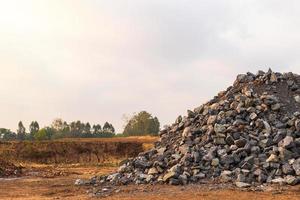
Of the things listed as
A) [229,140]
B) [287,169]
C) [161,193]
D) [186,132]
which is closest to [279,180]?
[287,169]

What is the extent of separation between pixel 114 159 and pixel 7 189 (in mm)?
26215

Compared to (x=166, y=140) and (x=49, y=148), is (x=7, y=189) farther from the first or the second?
(x=49, y=148)

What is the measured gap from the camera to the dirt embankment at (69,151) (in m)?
43.7

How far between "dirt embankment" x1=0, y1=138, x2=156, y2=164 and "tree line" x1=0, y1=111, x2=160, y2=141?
3565 cm

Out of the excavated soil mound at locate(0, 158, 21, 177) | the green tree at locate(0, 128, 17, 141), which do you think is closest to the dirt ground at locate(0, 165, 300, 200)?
the excavated soil mound at locate(0, 158, 21, 177)

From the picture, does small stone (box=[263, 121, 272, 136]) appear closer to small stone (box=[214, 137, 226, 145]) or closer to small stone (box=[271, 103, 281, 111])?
small stone (box=[271, 103, 281, 111])

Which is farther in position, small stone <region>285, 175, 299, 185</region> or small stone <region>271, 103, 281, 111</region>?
small stone <region>271, 103, 281, 111</region>

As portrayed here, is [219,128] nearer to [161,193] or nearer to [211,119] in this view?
[211,119]

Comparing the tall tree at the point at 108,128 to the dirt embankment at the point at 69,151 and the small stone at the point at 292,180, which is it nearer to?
the dirt embankment at the point at 69,151

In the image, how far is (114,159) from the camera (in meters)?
46.0

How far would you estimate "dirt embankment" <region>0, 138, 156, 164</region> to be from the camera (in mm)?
43656

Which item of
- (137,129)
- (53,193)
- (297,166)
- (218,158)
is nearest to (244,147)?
(218,158)

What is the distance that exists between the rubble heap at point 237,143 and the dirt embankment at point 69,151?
25.2 m

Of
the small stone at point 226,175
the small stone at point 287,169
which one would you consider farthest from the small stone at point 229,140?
the small stone at point 287,169
